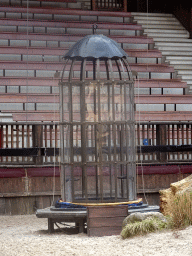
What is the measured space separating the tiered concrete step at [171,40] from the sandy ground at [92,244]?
351 inches

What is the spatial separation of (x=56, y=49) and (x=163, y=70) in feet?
9.43

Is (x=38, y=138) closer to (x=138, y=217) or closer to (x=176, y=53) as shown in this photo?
(x=138, y=217)

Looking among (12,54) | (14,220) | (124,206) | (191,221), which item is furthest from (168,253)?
(12,54)

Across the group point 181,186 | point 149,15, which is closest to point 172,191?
point 181,186

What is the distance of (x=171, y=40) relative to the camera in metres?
18.0

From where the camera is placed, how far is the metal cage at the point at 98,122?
8336 mm

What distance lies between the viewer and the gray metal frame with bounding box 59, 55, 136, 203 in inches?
328

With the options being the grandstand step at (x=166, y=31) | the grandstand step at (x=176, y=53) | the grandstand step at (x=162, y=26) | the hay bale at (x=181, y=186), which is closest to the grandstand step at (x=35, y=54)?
the grandstand step at (x=176, y=53)

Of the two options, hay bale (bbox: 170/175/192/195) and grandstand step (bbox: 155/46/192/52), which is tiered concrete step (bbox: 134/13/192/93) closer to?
grandstand step (bbox: 155/46/192/52)

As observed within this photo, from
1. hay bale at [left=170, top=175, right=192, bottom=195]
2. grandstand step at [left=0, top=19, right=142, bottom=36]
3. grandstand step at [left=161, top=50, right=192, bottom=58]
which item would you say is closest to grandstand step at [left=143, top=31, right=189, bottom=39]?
grandstand step at [left=161, top=50, right=192, bottom=58]

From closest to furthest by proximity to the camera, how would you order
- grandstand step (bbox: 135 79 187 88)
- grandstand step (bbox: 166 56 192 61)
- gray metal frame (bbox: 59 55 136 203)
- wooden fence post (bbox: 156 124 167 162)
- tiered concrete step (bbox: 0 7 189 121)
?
gray metal frame (bbox: 59 55 136 203), wooden fence post (bbox: 156 124 167 162), tiered concrete step (bbox: 0 7 189 121), grandstand step (bbox: 135 79 187 88), grandstand step (bbox: 166 56 192 61)

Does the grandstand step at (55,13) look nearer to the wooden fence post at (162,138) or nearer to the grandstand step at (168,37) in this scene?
the grandstand step at (168,37)

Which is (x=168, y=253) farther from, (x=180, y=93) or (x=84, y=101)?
(x=180, y=93)

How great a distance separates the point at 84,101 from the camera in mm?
8352
